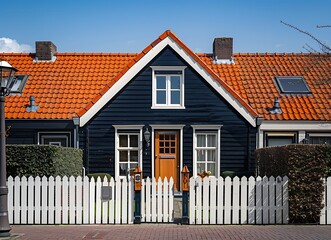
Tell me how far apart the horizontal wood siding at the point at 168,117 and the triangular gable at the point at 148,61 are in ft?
0.66

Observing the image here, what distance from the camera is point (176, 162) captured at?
1788 cm

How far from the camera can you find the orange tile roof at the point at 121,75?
59.2 ft

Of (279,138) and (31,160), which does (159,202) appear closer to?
(31,160)

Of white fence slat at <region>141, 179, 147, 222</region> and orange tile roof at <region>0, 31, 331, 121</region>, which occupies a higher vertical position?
orange tile roof at <region>0, 31, 331, 121</region>

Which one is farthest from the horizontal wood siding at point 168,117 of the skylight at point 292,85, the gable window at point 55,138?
the skylight at point 292,85

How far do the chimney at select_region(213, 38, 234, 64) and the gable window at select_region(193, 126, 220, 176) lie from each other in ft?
15.0

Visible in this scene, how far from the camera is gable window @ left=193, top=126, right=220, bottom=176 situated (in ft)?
58.6

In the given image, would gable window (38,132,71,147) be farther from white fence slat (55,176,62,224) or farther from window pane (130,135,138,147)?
white fence slat (55,176,62,224)

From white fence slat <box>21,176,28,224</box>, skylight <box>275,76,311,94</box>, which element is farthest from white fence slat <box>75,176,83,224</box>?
skylight <box>275,76,311,94</box>

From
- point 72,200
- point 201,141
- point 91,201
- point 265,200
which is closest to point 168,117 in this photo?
point 201,141

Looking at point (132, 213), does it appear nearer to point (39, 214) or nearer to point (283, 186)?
point (39, 214)

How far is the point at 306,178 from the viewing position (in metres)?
11.5

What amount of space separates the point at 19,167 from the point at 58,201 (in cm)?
140

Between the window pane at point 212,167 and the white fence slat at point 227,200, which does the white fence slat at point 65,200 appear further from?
the window pane at point 212,167
